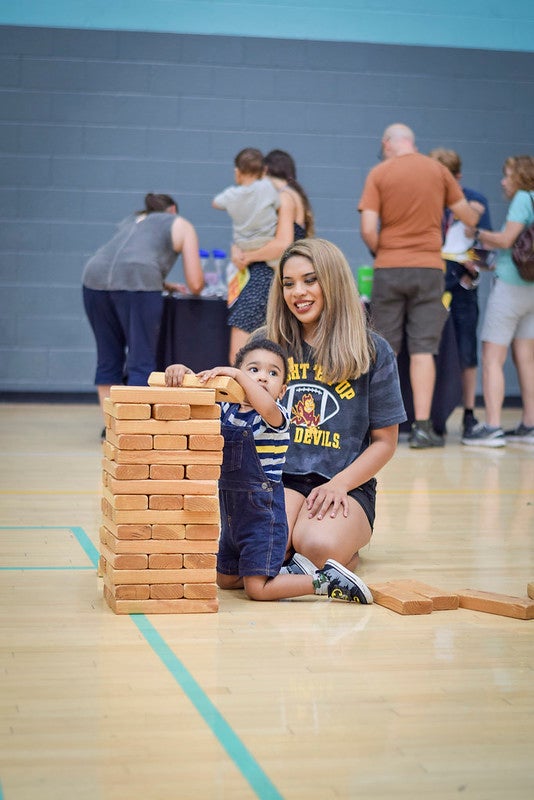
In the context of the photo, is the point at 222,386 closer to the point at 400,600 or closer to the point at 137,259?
the point at 400,600

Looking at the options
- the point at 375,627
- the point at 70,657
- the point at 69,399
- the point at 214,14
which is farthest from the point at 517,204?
the point at 70,657

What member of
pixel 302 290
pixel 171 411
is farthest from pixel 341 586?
pixel 302 290

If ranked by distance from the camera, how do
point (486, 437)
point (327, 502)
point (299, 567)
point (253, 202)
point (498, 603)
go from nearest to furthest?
point (498, 603)
point (299, 567)
point (327, 502)
point (253, 202)
point (486, 437)

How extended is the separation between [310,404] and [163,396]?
752 mm

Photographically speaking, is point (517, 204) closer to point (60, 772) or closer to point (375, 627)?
point (375, 627)

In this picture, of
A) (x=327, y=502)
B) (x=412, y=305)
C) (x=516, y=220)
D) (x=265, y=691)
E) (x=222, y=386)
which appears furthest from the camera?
(x=516, y=220)

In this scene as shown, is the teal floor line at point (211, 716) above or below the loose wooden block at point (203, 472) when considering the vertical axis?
below

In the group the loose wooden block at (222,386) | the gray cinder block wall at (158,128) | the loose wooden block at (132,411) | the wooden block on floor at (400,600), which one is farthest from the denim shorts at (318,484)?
the gray cinder block wall at (158,128)

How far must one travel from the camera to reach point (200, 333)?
6520 mm

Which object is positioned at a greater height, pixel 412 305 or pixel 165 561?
pixel 412 305

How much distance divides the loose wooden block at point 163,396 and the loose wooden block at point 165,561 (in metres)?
0.36

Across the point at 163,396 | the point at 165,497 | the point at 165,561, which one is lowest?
the point at 165,561

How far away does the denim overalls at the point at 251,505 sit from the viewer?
2.90 meters

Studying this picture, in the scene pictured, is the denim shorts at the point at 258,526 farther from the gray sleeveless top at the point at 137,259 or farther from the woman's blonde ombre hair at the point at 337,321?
the gray sleeveless top at the point at 137,259
